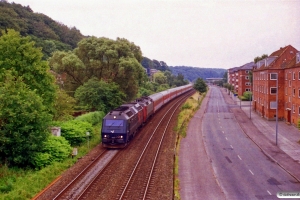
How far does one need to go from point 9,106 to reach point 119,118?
398 inches

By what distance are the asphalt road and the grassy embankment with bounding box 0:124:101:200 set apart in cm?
1083

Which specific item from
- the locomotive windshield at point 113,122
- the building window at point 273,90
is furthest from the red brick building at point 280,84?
the locomotive windshield at point 113,122

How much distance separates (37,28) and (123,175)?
9803 centimetres

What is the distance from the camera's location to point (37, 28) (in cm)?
10912

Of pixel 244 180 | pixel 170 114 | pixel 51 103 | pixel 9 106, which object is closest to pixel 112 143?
pixel 51 103

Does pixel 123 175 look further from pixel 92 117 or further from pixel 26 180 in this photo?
pixel 92 117

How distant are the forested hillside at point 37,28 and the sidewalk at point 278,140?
6030 centimetres

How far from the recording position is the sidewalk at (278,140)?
26.2 m

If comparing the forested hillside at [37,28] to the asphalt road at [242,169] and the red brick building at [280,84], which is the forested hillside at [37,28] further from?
the asphalt road at [242,169]

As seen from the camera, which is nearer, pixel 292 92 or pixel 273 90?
pixel 292 92

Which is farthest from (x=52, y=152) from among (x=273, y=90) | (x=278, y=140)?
(x=273, y=90)

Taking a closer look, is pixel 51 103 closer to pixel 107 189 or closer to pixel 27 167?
pixel 27 167

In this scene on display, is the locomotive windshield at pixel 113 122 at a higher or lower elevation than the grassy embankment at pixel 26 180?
higher

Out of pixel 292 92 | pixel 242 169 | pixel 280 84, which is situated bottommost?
pixel 242 169
